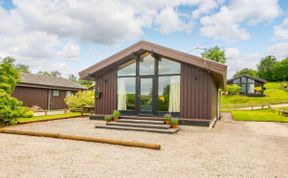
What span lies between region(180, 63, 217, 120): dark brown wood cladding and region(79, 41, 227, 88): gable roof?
20.1 inches

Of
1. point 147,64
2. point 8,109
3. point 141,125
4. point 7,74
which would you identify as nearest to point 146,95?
point 147,64

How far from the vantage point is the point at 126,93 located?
1070 centimetres

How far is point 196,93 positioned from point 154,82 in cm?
214

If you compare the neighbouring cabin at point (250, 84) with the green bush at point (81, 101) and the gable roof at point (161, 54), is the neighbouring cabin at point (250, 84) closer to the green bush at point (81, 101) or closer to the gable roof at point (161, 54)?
the green bush at point (81, 101)

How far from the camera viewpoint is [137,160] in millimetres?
4449

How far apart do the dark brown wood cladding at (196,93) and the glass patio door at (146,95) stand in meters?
1.57

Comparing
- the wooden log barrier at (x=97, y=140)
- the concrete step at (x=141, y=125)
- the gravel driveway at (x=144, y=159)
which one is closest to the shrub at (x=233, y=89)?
the concrete step at (x=141, y=125)

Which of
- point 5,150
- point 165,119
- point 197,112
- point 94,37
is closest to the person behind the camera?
point 5,150

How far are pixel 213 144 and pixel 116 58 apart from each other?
6.52 m

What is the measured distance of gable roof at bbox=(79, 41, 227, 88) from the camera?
28.7ft

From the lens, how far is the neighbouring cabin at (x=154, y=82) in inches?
365

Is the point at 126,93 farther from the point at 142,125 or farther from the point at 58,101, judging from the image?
the point at 58,101

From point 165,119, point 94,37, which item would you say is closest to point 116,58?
point 165,119

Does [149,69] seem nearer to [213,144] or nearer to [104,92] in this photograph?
[104,92]
